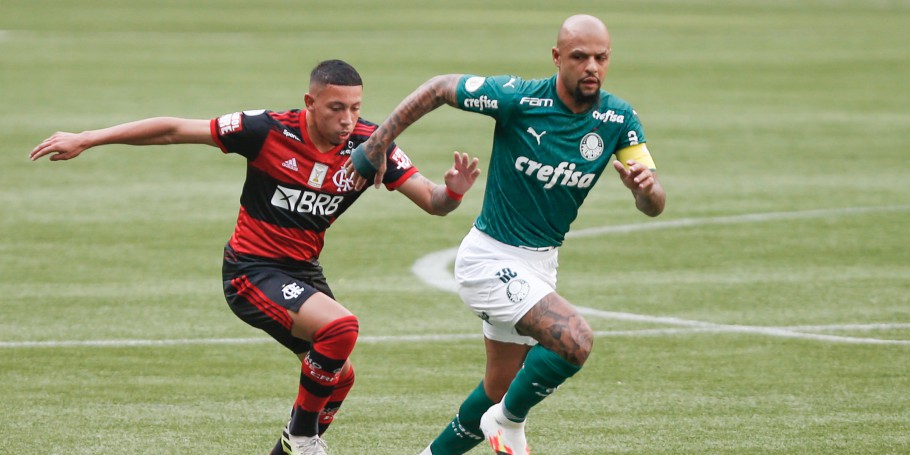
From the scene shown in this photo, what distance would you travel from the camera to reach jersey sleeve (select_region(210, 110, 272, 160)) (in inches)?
303

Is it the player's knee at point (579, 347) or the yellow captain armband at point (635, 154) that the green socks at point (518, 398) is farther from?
the yellow captain armband at point (635, 154)

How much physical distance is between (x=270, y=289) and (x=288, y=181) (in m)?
0.60

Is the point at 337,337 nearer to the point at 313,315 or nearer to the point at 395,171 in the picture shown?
the point at 313,315

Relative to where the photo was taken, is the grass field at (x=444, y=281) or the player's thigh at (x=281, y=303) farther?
the grass field at (x=444, y=281)

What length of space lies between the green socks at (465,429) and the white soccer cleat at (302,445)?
605mm

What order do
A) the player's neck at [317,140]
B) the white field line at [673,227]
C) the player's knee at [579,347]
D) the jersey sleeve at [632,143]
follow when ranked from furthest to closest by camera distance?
the white field line at [673,227] → the player's neck at [317,140] → the jersey sleeve at [632,143] → the player's knee at [579,347]

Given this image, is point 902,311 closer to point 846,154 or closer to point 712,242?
point 712,242

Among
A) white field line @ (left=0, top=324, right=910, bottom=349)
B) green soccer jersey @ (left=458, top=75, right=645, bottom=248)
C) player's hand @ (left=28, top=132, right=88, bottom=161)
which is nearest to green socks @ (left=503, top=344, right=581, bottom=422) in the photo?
green soccer jersey @ (left=458, top=75, right=645, bottom=248)

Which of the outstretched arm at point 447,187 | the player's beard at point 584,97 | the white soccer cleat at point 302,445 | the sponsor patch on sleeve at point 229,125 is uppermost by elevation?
the player's beard at point 584,97

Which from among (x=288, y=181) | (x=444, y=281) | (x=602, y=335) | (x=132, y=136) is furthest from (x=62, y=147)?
(x=444, y=281)

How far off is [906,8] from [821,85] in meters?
27.0

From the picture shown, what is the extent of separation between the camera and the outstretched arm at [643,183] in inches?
266

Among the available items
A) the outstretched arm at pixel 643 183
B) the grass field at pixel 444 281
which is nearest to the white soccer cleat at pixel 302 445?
the grass field at pixel 444 281

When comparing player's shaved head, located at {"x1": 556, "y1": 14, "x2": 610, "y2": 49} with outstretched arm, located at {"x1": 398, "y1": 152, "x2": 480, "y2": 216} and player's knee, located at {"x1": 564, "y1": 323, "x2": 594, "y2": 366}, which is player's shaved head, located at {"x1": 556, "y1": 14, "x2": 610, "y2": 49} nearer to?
outstretched arm, located at {"x1": 398, "y1": 152, "x2": 480, "y2": 216}
